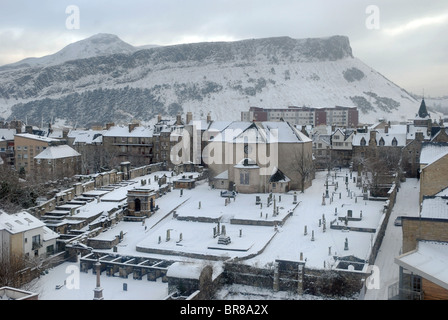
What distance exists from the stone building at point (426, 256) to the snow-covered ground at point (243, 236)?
398 cm

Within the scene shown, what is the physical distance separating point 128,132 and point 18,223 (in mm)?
43692

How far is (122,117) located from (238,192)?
124819mm

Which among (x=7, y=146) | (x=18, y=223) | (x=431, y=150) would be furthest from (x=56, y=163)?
(x=431, y=150)

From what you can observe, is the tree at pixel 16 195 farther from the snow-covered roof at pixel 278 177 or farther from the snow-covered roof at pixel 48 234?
the snow-covered roof at pixel 278 177

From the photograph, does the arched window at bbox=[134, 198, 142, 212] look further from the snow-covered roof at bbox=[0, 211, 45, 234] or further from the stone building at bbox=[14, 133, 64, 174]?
the stone building at bbox=[14, 133, 64, 174]

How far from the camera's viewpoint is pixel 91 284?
99.4 feet

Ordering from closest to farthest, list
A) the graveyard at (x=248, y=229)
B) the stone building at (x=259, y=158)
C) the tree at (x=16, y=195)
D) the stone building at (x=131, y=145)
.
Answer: the graveyard at (x=248, y=229)
the tree at (x=16, y=195)
the stone building at (x=259, y=158)
the stone building at (x=131, y=145)

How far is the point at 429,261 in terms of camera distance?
22344 millimetres

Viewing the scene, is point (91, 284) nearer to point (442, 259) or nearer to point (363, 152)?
point (442, 259)

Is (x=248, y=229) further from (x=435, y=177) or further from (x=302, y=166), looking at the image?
(x=302, y=166)

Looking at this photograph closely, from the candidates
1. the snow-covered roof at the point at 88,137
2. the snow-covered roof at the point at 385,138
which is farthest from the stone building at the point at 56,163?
the snow-covered roof at the point at 385,138

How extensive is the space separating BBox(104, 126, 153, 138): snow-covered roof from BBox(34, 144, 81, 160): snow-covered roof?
36.0 feet

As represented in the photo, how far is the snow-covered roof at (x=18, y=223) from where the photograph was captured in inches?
1281

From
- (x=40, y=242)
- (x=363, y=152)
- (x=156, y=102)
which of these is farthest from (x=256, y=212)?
(x=156, y=102)
